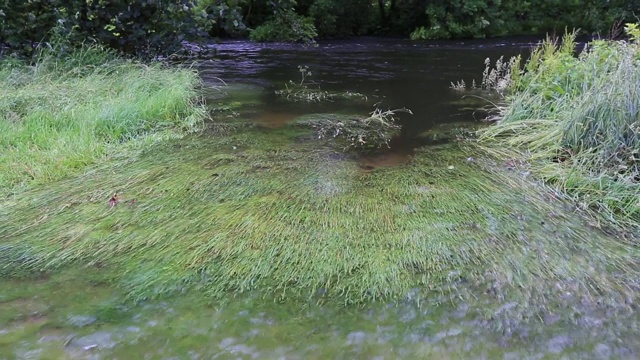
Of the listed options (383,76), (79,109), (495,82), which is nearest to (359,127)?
(79,109)

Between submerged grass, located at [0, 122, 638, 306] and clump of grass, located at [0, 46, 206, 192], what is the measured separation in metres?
0.43

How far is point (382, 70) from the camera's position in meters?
9.13

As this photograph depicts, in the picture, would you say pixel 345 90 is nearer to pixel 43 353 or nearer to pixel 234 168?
pixel 234 168

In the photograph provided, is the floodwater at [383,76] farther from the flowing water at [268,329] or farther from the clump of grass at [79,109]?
the flowing water at [268,329]

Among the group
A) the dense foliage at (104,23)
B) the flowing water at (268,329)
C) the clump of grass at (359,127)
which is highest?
the dense foliage at (104,23)

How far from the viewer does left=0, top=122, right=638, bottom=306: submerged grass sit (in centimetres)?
266

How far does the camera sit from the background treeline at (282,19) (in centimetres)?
700

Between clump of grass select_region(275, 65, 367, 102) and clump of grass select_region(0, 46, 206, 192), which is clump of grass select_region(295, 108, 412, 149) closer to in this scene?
clump of grass select_region(275, 65, 367, 102)

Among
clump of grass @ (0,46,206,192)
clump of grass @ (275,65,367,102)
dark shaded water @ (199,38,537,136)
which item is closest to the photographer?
clump of grass @ (0,46,206,192)

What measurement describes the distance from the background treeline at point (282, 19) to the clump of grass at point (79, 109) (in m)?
0.64

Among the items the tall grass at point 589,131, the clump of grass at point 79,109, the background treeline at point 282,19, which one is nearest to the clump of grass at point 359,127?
the tall grass at point 589,131

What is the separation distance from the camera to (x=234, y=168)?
4.09 metres

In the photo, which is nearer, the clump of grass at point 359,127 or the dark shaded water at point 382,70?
the clump of grass at point 359,127

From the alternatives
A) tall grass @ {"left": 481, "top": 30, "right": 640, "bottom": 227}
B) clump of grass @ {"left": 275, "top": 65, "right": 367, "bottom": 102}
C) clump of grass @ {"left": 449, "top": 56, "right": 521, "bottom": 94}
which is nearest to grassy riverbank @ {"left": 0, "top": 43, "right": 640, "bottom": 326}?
tall grass @ {"left": 481, "top": 30, "right": 640, "bottom": 227}
